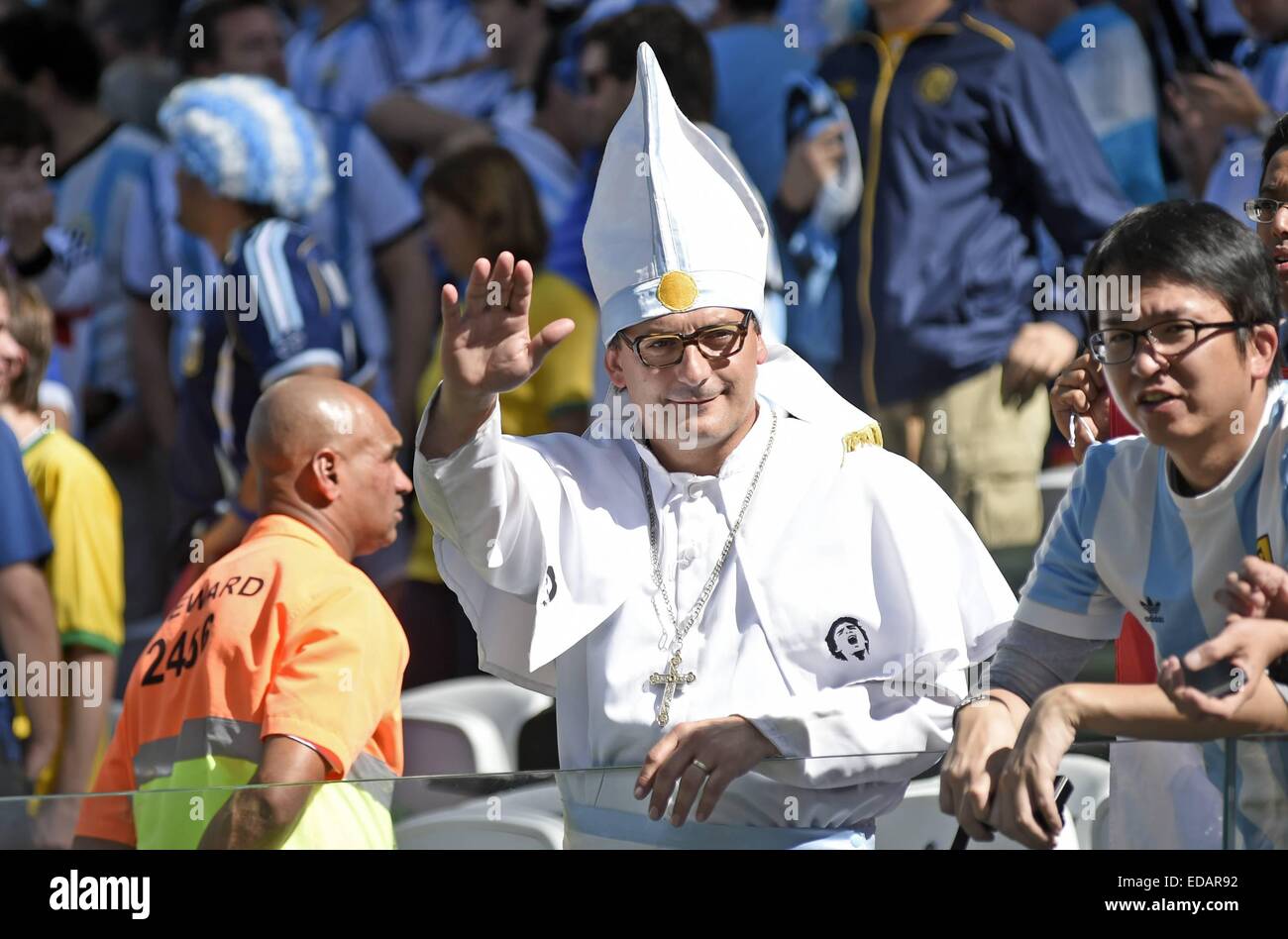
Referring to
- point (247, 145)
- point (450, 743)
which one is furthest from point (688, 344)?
point (247, 145)

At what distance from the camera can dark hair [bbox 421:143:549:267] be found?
5.75 metres

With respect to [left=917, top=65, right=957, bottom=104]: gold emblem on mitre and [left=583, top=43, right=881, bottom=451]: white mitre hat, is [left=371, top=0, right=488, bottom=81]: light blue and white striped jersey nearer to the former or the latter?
[left=917, top=65, right=957, bottom=104]: gold emblem on mitre

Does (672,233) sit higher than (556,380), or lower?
higher

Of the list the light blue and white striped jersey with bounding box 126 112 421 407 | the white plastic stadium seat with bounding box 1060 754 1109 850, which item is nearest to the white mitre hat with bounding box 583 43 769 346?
the white plastic stadium seat with bounding box 1060 754 1109 850

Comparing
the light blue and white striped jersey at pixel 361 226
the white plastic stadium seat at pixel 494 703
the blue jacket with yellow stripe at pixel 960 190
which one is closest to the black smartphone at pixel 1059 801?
the white plastic stadium seat at pixel 494 703

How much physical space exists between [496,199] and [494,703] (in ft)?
5.51

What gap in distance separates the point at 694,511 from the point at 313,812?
3.09 feet

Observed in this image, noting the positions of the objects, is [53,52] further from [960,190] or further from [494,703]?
[960,190]

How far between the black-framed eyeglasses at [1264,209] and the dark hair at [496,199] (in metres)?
2.87

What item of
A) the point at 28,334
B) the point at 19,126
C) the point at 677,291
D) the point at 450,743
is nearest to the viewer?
the point at 677,291

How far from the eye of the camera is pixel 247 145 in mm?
5762

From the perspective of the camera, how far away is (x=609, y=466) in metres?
3.23
